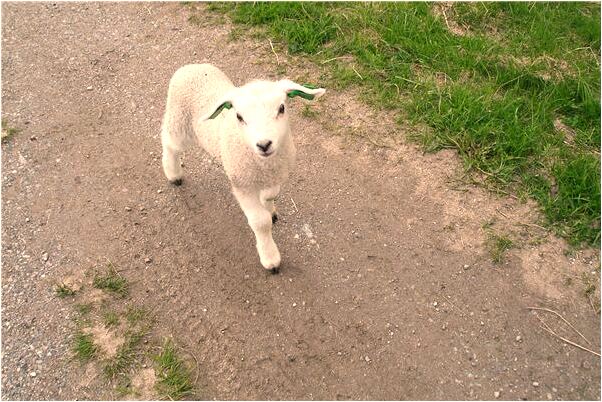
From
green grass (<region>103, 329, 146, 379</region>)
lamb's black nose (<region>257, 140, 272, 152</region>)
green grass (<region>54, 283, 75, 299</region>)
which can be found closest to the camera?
lamb's black nose (<region>257, 140, 272, 152</region>)

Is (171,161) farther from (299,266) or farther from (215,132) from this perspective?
(299,266)

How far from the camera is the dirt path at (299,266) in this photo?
3.82m

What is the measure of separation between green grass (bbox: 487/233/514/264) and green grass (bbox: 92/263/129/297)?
9.99 ft

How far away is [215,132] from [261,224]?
0.79 metres

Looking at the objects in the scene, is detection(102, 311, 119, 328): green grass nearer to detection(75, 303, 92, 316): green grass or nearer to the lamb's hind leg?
detection(75, 303, 92, 316): green grass

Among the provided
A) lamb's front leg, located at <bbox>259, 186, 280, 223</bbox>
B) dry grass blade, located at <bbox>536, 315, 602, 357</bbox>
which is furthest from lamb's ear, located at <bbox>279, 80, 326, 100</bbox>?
dry grass blade, located at <bbox>536, 315, 602, 357</bbox>

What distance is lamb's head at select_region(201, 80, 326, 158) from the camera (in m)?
3.20

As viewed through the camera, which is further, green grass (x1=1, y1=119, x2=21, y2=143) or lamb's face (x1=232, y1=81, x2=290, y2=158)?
green grass (x1=1, y1=119, x2=21, y2=143)

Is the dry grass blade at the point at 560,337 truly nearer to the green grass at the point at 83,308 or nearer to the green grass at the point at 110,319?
the green grass at the point at 110,319

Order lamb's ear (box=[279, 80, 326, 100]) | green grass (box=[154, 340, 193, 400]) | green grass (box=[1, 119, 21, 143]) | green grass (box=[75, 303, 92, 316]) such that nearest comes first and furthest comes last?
Answer: lamb's ear (box=[279, 80, 326, 100])
green grass (box=[154, 340, 193, 400])
green grass (box=[75, 303, 92, 316])
green grass (box=[1, 119, 21, 143])

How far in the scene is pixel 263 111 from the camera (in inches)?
128

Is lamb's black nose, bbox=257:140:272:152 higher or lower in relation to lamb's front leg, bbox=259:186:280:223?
higher

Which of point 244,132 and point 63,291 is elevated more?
point 244,132

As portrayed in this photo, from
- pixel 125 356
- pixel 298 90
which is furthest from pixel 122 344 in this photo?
pixel 298 90
